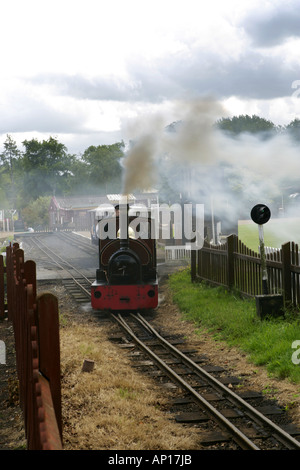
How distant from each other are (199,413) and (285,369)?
5.24 feet

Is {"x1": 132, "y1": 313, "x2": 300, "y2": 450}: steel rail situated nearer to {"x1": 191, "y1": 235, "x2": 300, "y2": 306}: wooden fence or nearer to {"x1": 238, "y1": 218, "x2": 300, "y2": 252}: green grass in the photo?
{"x1": 191, "y1": 235, "x2": 300, "y2": 306}: wooden fence

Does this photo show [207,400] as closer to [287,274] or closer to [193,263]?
[287,274]

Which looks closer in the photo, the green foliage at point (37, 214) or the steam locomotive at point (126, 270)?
the steam locomotive at point (126, 270)

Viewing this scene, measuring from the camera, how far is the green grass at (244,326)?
297 inches

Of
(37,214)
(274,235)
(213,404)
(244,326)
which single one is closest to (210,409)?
(213,404)

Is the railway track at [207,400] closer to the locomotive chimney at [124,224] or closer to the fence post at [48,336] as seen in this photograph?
the locomotive chimney at [124,224]

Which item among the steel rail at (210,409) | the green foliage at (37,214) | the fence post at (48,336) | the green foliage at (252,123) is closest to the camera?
the fence post at (48,336)

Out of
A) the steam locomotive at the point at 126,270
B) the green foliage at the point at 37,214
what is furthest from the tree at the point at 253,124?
the green foliage at the point at 37,214

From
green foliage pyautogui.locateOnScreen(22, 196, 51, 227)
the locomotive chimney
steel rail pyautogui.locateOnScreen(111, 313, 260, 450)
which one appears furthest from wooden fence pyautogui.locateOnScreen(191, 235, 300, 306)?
green foliage pyautogui.locateOnScreen(22, 196, 51, 227)

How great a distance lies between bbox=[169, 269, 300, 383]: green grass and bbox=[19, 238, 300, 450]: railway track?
0.65 meters

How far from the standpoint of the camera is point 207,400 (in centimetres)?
666

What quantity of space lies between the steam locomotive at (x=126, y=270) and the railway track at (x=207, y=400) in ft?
5.56

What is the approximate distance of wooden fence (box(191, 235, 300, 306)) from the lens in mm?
9172

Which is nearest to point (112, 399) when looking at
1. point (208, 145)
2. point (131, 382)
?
point (131, 382)
